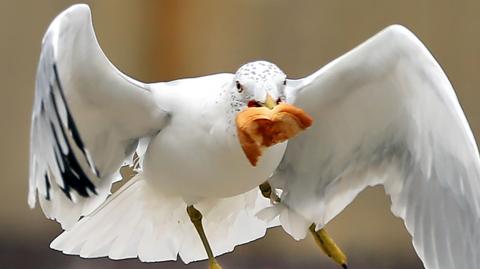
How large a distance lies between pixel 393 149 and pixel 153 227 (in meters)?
0.28

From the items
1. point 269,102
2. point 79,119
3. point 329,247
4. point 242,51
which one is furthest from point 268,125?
point 242,51

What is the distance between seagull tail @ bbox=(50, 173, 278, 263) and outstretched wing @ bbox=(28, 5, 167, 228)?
0.10 m

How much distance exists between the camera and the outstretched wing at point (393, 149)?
124cm

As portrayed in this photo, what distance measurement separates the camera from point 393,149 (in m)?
1.34

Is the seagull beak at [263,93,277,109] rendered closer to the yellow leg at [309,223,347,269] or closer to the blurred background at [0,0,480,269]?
the yellow leg at [309,223,347,269]

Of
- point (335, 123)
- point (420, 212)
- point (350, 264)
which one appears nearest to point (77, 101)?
point (335, 123)

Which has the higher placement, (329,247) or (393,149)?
(393,149)

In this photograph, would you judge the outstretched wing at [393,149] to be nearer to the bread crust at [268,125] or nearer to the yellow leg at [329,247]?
the yellow leg at [329,247]

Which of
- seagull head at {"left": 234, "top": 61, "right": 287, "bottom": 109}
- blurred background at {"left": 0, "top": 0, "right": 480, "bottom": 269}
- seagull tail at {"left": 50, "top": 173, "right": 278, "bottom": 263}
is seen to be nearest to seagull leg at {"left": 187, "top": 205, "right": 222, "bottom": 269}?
seagull tail at {"left": 50, "top": 173, "right": 278, "bottom": 263}

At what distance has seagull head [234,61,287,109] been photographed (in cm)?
112

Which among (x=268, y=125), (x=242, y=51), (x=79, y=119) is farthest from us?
(x=242, y=51)

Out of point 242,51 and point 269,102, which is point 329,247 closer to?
point 269,102

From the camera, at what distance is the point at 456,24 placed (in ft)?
8.71

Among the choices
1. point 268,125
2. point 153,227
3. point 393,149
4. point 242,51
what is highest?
point 268,125
